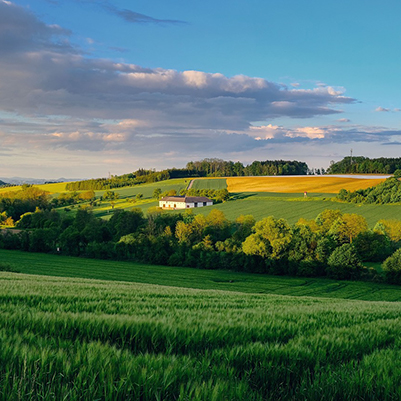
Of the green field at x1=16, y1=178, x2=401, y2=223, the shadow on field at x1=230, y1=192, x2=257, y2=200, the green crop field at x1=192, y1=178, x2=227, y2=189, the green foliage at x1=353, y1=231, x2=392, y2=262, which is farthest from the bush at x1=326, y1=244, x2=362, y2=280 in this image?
the green crop field at x1=192, y1=178, x2=227, y2=189

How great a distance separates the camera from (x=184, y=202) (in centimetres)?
13950

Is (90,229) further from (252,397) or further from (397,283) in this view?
(252,397)

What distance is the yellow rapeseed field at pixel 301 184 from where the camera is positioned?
125 meters

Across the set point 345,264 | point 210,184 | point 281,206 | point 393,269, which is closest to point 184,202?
point 210,184

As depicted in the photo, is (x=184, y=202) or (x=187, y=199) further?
(x=187, y=199)

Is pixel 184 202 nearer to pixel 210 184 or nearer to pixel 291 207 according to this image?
pixel 210 184

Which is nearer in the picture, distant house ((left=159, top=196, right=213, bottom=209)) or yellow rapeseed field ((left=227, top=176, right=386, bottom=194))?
yellow rapeseed field ((left=227, top=176, right=386, bottom=194))

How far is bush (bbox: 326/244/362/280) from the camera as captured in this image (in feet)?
198

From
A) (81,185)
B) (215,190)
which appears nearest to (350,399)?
(215,190)

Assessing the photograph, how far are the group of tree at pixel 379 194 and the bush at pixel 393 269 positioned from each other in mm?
58069

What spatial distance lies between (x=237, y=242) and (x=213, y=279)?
1476 centimetres

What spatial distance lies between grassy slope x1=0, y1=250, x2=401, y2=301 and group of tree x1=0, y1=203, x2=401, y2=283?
3.38 meters

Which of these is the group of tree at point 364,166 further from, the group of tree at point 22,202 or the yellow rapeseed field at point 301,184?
the group of tree at point 22,202

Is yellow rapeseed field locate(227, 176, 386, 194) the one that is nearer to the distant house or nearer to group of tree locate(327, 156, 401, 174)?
the distant house
